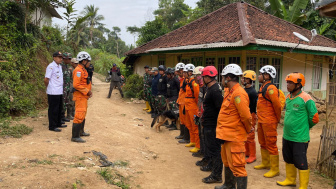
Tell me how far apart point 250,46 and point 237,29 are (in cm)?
206

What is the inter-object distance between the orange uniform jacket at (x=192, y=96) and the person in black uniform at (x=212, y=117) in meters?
1.31

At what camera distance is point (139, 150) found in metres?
5.97

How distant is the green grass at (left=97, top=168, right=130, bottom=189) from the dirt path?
0.11 m

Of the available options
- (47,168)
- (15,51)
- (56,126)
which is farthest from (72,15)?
(47,168)

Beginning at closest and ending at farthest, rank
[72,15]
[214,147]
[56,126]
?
[214,147]
[56,126]
[72,15]

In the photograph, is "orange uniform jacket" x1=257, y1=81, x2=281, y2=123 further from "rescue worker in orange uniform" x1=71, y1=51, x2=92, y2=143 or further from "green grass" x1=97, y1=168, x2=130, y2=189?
"rescue worker in orange uniform" x1=71, y1=51, x2=92, y2=143

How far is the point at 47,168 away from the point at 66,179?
1.63 ft

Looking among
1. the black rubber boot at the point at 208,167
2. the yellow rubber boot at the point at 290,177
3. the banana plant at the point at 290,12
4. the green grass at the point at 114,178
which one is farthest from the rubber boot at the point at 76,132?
the banana plant at the point at 290,12

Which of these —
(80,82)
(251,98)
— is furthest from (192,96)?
(80,82)

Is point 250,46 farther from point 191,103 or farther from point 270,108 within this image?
point 270,108

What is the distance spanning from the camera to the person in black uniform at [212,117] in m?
4.34

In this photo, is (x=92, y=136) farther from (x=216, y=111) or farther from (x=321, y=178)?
(x=321, y=178)

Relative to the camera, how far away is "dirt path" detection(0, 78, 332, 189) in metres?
3.76

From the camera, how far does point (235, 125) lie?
364 centimetres
